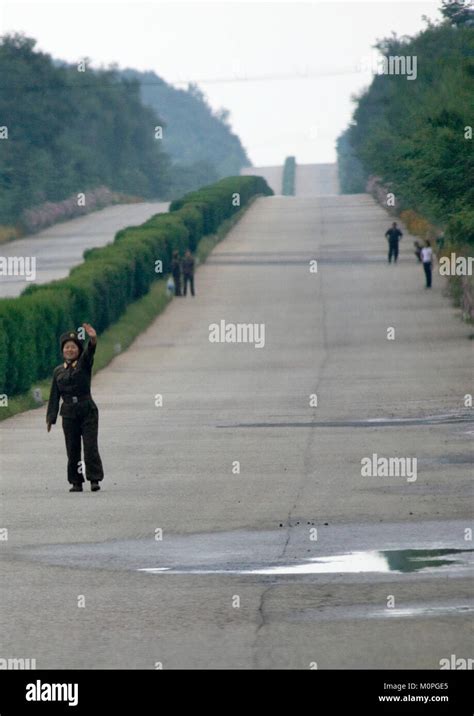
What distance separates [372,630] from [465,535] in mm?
3891

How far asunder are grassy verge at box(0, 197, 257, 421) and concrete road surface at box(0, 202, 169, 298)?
6483 mm

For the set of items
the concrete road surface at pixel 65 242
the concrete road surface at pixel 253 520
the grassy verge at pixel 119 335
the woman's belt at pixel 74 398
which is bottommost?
the concrete road surface at pixel 65 242

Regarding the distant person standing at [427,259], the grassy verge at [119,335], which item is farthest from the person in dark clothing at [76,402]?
the distant person standing at [427,259]

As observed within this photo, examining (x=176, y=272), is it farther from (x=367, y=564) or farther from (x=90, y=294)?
(x=367, y=564)

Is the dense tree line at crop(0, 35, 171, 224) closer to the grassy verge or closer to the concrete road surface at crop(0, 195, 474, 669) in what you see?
the grassy verge

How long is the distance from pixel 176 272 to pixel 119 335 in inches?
500

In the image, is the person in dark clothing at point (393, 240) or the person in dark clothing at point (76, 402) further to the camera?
the person in dark clothing at point (393, 240)

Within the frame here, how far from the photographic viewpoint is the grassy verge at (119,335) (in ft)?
106

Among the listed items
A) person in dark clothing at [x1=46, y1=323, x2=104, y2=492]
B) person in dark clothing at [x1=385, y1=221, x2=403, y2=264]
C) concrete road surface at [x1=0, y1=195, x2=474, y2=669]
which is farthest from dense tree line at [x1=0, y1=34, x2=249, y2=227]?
person in dark clothing at [x1=46, y1=323, x2=104, y2=492]

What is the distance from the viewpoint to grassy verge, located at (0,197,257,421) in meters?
32.2

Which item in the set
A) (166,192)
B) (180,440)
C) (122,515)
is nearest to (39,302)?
(180,440)

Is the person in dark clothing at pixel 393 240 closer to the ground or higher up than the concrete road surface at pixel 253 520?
closer to the ground

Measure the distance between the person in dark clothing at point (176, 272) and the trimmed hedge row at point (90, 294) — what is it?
23.6 inches

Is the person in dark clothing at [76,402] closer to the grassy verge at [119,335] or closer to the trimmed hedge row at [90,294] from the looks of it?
the grassy verge at [119,335]
